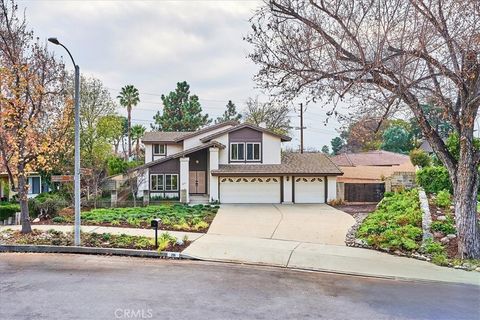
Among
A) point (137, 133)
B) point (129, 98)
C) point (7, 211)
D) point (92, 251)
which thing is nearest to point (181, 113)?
point (137, 133)

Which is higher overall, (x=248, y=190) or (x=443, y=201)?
(x=248, y=190)

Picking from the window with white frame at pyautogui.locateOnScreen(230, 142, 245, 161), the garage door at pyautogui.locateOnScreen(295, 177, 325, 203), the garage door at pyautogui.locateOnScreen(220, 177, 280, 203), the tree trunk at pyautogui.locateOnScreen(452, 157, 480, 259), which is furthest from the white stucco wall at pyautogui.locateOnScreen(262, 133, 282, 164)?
the tree trunk at pyautogui.locateOnScreen(452, 157, 480, 259)

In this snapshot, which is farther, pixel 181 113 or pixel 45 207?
pixel 181 113

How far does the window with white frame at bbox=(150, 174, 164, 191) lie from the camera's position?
2603cm

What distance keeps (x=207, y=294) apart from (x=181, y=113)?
37540mm

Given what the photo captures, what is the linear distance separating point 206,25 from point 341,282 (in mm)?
11925

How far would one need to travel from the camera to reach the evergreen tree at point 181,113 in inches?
1629

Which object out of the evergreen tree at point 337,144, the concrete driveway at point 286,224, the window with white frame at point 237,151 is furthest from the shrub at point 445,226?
the evergreen tree at point 337,144

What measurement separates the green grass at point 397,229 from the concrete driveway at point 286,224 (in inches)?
38.2

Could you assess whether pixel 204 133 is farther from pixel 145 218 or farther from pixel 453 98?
pixel 453 98

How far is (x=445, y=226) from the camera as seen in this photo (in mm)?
11656

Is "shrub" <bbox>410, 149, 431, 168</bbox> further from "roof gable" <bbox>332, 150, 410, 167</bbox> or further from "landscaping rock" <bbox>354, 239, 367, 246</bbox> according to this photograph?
"landscaping rock" <bbox>354, 239, 367, 246</bbox>

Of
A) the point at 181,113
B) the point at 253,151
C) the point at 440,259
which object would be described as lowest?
the point at 440,259

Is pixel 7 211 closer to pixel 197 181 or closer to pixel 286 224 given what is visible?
pixel 197 181
